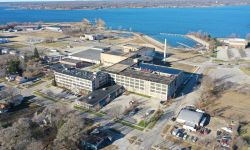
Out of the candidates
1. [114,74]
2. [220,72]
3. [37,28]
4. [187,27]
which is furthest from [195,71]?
[37,28]

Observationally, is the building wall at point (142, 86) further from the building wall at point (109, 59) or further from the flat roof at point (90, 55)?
the flat roof at point (90, 55)

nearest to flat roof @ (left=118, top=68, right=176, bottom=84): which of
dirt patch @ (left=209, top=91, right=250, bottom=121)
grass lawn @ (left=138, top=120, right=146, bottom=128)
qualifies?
dirt patch @ (left=209, top=91, right=250, bottom=121)

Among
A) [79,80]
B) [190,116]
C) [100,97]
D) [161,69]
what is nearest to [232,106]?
[190,116]

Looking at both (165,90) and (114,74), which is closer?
(165,90)

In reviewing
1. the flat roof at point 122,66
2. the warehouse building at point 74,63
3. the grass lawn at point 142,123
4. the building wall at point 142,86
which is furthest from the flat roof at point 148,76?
the warehouse building at point 74,63

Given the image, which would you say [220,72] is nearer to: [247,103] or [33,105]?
[247,103]

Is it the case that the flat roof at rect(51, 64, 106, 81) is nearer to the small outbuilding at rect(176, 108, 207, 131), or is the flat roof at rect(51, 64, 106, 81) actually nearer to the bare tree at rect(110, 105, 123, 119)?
the bare tree at rect(110, 105, 123, 119)

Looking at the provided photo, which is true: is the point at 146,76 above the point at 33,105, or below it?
above
